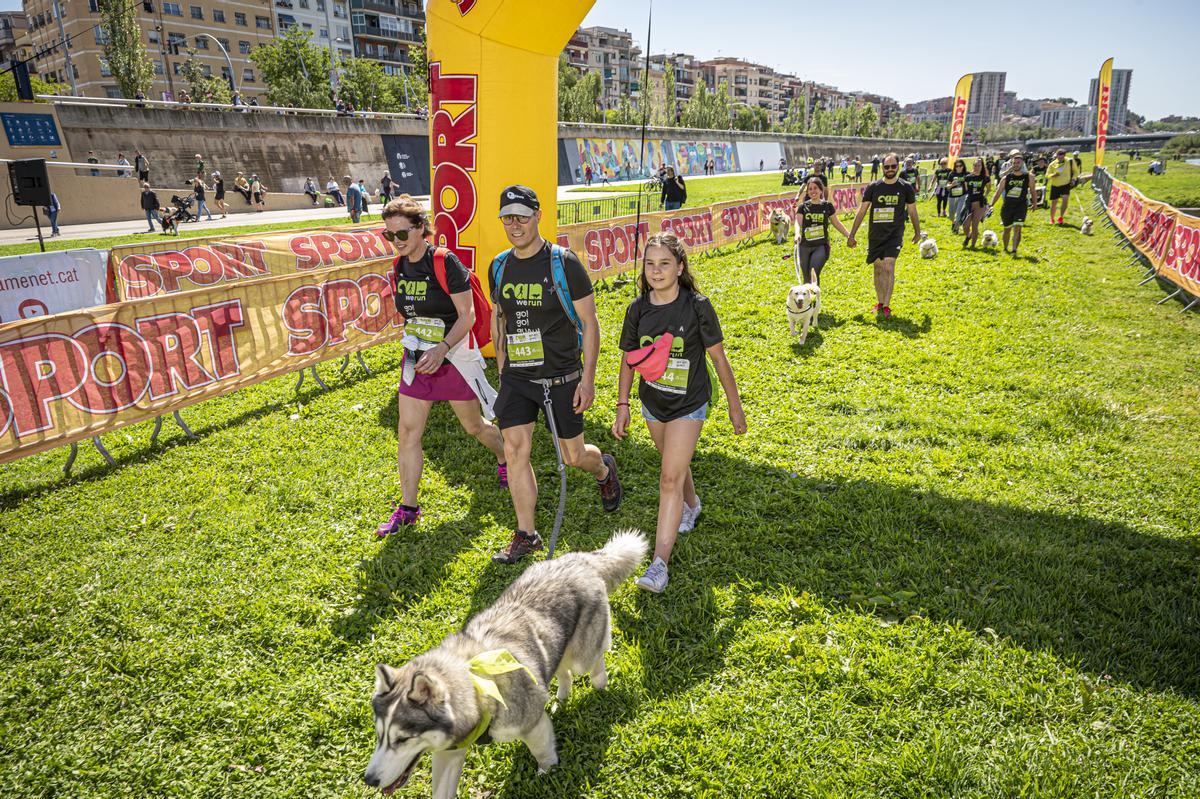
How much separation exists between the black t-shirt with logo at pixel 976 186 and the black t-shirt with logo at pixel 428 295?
1557cm

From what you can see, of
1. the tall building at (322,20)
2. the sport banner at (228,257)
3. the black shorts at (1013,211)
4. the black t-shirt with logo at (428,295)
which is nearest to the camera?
the black t-shirt with logo at (428,295)

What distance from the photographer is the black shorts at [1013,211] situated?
14.7 m

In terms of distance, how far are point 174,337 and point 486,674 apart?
6.57m

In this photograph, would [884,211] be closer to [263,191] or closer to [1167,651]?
[1167,651]

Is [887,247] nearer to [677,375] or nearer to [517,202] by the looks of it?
[677,375]

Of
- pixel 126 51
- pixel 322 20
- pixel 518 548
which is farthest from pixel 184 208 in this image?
pixel 322 20

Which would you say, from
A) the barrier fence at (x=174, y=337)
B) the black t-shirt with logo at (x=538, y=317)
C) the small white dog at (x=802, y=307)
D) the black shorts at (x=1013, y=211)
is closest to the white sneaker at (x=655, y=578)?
the black t-shirt with logo at (x=538, y=317)

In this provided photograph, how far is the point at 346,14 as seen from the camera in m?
87.0

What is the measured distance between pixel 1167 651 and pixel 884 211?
8071mm

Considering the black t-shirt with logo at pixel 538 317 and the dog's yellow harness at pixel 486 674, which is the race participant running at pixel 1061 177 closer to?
Answer: the black t-shirt with logo at pixel 538 317

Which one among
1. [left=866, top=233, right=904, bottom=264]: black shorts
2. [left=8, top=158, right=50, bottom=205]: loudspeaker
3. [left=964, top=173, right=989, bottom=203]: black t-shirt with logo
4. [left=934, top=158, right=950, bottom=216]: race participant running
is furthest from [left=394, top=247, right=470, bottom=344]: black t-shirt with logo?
[left=934, top=158, right=950, bottom=216]: race participant running

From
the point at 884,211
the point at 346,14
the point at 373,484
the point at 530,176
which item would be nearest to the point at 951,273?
the point at 884,211

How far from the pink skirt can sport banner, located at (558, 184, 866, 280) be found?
26.4ft

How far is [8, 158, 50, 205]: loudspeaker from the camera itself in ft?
40.8
